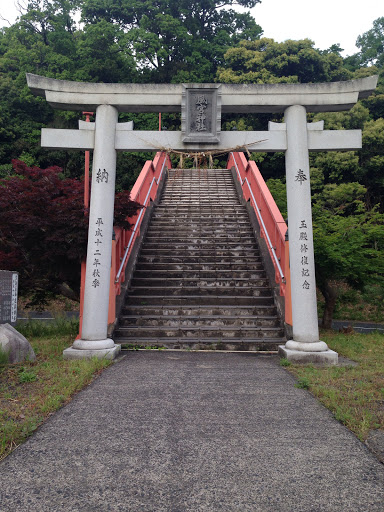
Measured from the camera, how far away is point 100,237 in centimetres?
637

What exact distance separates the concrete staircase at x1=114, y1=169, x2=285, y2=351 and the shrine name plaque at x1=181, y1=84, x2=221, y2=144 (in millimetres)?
3378

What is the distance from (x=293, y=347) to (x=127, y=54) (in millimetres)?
26146

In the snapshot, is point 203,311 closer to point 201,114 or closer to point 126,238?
point 126,238

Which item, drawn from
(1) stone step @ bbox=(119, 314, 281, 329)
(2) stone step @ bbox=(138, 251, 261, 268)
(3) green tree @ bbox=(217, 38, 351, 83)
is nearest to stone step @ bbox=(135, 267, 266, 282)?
(2) stone step @ bbox=(138, 251, 261, 268)

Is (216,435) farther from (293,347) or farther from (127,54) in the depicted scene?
(127,54)

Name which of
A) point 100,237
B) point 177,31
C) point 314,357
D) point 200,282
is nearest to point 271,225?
point 200,282

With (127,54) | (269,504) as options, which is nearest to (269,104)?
(269,504)

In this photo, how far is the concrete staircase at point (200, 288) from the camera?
7.15m

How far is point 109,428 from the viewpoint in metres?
3.23

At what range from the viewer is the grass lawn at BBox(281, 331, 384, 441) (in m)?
3.42

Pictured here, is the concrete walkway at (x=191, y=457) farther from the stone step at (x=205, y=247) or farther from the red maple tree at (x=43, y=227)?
the stone step at (x=205, y=247)

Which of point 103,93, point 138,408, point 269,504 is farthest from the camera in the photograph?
point 103,93

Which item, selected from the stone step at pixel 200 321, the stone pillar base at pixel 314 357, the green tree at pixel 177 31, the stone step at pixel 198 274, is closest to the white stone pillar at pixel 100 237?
the stone step at pixel 200 321

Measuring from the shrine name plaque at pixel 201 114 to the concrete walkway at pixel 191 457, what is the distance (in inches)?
159
